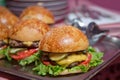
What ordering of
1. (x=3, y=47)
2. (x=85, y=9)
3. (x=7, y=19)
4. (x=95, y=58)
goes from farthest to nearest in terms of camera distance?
(x=85, y=9), (x=7, y=19), (x=3, y=47), (x=95, y=58)

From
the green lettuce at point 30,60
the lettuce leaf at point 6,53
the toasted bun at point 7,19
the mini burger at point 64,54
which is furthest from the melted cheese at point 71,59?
the toasted bun at point 7,19

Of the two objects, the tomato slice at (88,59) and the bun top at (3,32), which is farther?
the bun top at (3,32)

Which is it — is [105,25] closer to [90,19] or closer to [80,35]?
[90,19]

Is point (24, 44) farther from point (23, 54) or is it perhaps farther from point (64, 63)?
point (64, 63)

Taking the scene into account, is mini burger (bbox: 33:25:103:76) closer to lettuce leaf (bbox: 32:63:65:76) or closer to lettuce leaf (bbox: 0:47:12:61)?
lettuce leaf (bbox: 32:63:65:76)

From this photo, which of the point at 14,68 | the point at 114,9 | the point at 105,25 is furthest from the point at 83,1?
the point at 14,68

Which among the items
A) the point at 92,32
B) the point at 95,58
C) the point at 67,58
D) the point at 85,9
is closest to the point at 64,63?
the point at 67,58

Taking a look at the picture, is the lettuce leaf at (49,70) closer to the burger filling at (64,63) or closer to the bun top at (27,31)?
the burger filling at (64,63)
